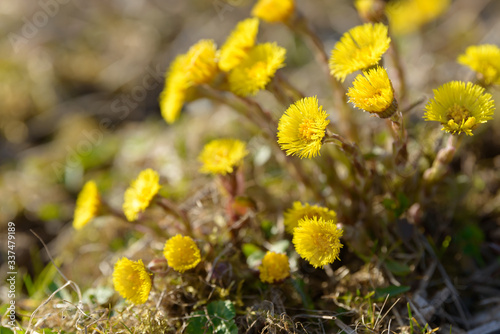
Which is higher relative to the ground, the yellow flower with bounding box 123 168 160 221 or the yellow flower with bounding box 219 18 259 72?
the yellow flower with bounding box 219 18 259 72

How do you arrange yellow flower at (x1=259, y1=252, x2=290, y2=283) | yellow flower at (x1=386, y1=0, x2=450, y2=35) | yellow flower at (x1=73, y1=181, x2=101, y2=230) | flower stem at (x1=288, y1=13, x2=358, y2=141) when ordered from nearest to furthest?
yellow flower at (x1=259, y1=252, x2=290, y2=283)
yellow flower at (x1=73, y1=181, x2=101, y2=230)
flower stem at (x1=288, y1=13, x2=358, y2=141)
yellow flower at (x1=386, y1=0, x2=450, y2=35)

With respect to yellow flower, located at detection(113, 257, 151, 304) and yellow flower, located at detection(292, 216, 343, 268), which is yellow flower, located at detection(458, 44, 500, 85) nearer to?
yellow flower, located at detection(292, 216, 343, 268)

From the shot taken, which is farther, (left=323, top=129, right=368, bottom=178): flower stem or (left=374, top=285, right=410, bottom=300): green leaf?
(left=374, top=285, right=410, bottom=300): green leaf

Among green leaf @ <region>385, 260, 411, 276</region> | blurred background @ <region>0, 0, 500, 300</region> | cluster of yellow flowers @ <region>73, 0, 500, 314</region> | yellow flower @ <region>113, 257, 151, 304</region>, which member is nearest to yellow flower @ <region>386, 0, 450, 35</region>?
blurred background @ <region>0, 0, 500, 300</region>

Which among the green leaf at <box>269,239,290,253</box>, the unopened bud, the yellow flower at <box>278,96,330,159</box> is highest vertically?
the yellow flower at <box>278,96,330,159</box>

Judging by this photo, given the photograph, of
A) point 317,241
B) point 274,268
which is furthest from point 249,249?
point 317,241

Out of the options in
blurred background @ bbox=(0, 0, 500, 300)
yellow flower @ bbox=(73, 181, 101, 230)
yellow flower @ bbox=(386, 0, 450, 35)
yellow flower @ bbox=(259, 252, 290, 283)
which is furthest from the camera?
yellow flower @ bbox=(386, 0, 450, 35)

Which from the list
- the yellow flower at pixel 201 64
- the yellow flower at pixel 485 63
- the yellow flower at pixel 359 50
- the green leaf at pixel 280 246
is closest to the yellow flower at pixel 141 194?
the yellow flower at pixel 201 64
